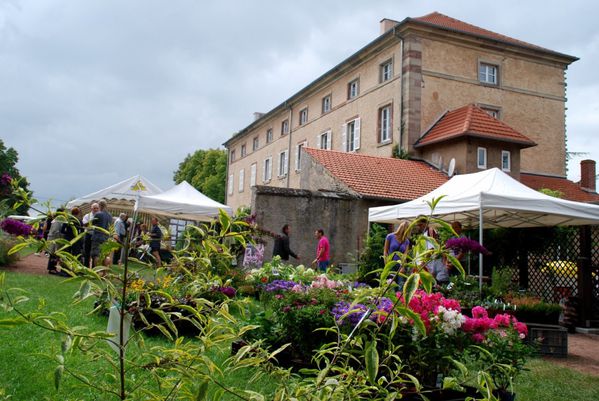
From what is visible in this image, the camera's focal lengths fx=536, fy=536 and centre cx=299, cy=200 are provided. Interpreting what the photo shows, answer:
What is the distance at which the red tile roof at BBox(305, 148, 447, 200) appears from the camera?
1772 centimetres

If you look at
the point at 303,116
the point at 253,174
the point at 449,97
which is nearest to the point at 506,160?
the point at 449,97

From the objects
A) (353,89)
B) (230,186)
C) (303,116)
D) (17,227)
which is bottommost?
(17,227)

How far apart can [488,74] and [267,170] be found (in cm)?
1671

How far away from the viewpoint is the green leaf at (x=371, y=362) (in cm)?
146

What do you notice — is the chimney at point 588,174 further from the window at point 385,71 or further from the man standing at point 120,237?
the man standing at point 120,237

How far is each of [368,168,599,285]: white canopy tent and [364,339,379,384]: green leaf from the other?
755 cm

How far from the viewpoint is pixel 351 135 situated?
26.5m

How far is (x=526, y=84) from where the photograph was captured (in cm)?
2394

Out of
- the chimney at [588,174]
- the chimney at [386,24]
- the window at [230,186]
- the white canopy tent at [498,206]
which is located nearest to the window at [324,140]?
the chimney at [386,24]

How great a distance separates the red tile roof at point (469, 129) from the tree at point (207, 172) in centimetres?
3405

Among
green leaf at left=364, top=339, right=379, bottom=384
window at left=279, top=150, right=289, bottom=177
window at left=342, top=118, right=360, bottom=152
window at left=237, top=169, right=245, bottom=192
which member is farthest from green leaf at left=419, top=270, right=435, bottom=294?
window at left=237, top=169, right=245, bottom=192

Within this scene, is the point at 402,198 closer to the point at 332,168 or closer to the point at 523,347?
the point at 332,168

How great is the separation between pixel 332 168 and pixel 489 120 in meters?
7.04

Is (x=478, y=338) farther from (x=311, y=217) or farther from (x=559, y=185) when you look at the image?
(x=559, y=185)
